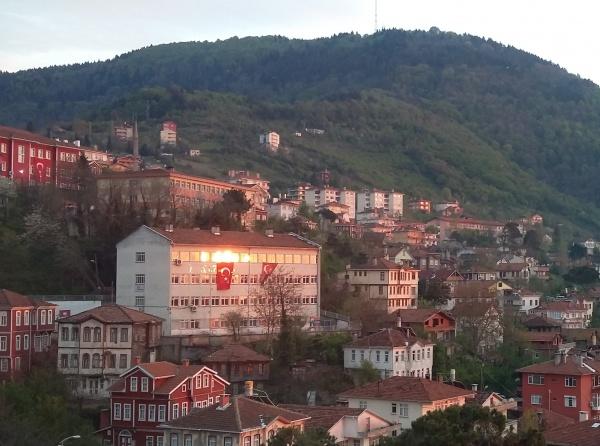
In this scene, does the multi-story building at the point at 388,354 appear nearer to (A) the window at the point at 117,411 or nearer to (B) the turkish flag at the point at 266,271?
(B) the turkish flag at the point at 266,271

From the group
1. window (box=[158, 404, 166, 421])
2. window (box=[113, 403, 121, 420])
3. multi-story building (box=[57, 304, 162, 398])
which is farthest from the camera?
multi-story building (box=[57, 304, 162, 398])

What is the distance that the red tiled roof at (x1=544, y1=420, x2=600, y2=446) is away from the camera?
4466cm

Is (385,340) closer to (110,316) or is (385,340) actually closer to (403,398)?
(403,398)

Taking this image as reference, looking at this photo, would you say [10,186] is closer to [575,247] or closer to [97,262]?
[97,262]

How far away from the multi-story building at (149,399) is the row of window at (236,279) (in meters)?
11.9

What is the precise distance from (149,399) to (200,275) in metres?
15.3

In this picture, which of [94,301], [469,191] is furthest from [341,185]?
[94,301]

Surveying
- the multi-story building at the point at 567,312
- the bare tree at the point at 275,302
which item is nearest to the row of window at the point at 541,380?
the bare tree at the point at 275,302

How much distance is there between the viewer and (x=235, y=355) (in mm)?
60562

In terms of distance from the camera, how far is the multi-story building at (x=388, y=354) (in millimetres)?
63750

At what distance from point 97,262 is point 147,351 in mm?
13807

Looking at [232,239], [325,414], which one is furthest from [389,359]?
[325,414]

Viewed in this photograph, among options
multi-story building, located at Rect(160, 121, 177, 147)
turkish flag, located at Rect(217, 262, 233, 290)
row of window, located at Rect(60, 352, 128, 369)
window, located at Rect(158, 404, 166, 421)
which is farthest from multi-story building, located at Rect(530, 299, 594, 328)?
multi-story building, located at Rect(160, 121, 177, 147)

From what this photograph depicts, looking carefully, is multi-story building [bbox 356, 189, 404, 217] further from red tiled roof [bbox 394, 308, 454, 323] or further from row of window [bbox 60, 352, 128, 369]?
row of window [bbox 60, 352, 128, 369]
